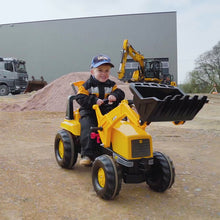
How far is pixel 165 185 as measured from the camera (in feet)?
10.2

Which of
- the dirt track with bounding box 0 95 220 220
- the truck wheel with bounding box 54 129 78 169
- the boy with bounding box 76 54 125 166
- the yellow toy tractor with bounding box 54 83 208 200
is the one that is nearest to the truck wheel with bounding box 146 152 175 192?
the yellow toy tractor with bounding box 54 83 208 200

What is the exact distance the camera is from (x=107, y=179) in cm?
285

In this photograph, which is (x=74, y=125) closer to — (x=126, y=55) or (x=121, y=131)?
(x=121, y=131)

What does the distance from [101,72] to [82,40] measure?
27596mm

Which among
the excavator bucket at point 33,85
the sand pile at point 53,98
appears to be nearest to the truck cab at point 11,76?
the excavator bucket at point 33,85

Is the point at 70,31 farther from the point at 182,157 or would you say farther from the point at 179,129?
the point at 182,157

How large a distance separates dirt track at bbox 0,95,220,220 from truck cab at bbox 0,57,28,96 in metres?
15.3

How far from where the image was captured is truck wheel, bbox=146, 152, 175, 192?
3076 millimetres

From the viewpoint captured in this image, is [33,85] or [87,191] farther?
[33,85]

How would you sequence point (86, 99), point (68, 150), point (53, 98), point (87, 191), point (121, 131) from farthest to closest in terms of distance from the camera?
1. point (53, 98)
2. point (68, 150)
3. point (86, 99)
4. point (87, 191)
5. point (121, 131)

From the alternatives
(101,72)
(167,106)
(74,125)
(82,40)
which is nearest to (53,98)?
(74,125)

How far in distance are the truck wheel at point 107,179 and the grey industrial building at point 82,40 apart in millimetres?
25708

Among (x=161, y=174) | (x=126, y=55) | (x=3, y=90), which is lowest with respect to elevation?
(x=161, y=174)

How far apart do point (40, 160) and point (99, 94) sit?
1510 mm
